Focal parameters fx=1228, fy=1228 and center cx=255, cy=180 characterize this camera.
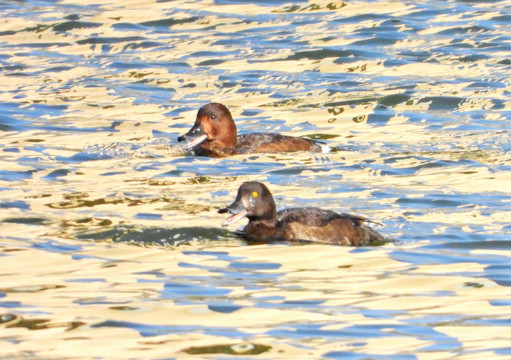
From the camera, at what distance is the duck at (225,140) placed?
14250 mm

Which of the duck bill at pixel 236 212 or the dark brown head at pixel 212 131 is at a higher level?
the dark brown head at pixel 212 131

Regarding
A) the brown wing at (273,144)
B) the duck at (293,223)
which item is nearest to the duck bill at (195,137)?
the brown wing at (273,144)

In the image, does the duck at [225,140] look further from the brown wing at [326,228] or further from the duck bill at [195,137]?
the brown wing at [326,228]

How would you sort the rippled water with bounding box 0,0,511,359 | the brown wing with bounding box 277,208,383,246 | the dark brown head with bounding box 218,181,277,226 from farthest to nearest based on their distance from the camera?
1. the dark brown head with bounding box 218,181,277,226
2. the brown wing with bounding box 277,208,383,246
3. the rippled water with bounding box 0,0,511,359

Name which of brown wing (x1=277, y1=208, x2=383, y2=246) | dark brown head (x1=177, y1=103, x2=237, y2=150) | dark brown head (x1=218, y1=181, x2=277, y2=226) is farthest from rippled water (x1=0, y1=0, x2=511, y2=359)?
dark brown head (x1=177, y1=103, x2=237, y2=150)

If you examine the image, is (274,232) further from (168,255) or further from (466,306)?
(466,306)

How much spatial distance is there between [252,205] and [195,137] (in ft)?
15.8

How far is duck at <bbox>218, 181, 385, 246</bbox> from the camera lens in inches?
386

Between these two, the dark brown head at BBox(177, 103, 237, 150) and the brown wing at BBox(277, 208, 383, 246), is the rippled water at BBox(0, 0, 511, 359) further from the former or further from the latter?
the dark brown head at BBox(177, 103, 237, 150)

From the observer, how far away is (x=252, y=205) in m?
10.0

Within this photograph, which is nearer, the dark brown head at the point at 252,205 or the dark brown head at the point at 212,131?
the dark brown head at the point at 252,205

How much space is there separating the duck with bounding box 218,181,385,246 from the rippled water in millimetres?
158

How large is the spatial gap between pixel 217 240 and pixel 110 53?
11.8 metres

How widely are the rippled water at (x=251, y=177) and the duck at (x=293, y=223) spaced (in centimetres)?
16
